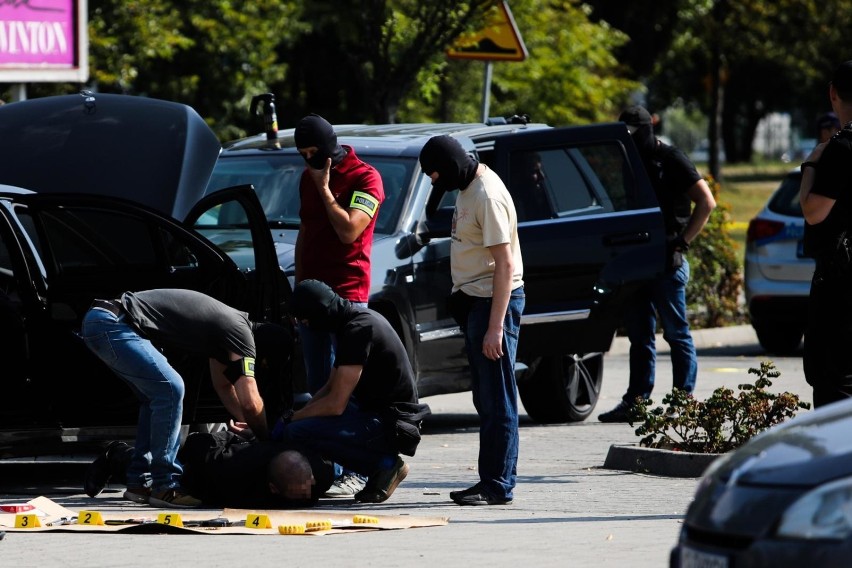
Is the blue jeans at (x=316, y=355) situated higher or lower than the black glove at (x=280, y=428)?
higher

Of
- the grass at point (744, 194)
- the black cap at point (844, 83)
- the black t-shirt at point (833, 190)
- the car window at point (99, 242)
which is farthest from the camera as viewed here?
the grass at point (744, 194)

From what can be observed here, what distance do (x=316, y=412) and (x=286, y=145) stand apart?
305cm

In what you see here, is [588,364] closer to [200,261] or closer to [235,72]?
[200,261]

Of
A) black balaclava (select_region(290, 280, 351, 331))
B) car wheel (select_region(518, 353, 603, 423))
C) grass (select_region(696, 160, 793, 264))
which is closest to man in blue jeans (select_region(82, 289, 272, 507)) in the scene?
black balaclava (select_region(290, 280, 351, 331))

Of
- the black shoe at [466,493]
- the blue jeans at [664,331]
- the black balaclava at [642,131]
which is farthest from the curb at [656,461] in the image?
the black balaclava at [642,131]

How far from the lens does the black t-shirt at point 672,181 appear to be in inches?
427

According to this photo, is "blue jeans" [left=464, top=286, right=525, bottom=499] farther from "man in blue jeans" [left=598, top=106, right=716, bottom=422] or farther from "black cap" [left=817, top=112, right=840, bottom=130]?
"black cap" [left=817, top=112, right=840, bottom=130]

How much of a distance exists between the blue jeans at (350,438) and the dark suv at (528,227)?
167cm

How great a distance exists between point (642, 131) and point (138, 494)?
4452 millimetres

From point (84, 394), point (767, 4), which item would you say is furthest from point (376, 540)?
point (767, 4)

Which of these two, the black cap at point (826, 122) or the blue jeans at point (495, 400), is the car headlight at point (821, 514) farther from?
the black cap at point (826, 122)

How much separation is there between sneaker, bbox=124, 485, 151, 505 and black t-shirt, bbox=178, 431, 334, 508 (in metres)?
0.17

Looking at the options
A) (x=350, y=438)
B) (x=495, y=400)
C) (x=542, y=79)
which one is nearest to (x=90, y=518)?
(x=350, y=438)

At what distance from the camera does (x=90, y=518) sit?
23.7 ft
